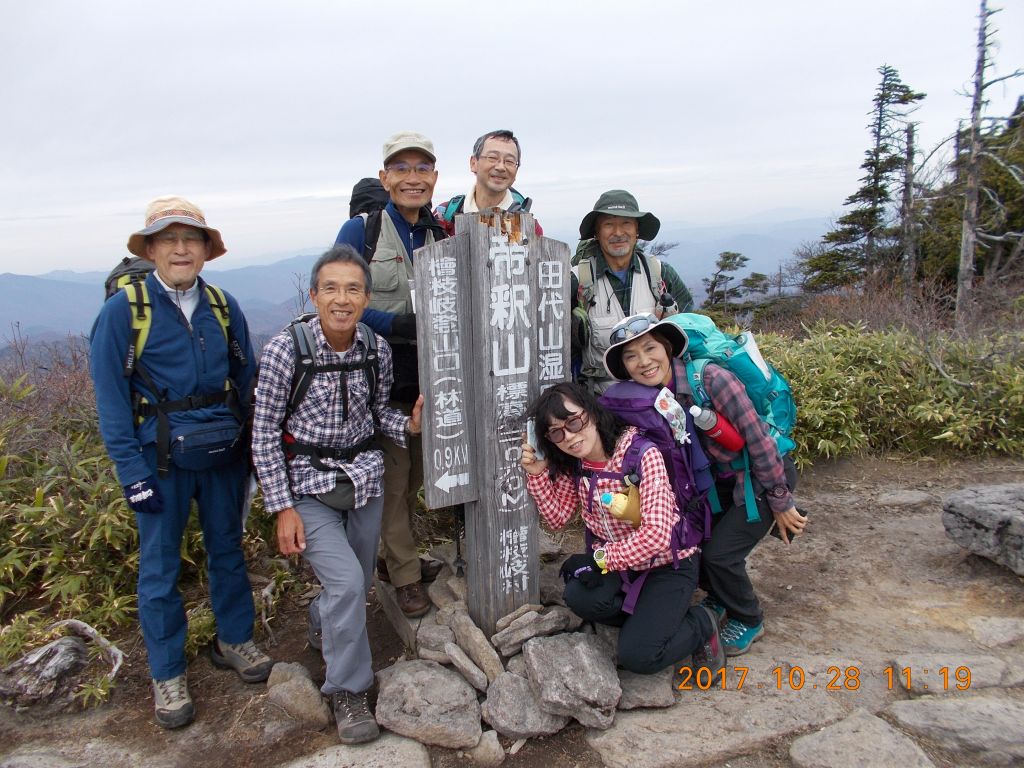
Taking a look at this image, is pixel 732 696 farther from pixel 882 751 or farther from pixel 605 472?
pixel 605 472

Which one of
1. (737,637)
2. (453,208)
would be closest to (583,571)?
(737,637)

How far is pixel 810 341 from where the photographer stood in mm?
7480

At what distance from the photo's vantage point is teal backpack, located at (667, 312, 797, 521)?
347 centimetres

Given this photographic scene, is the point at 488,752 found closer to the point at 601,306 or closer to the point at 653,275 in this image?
the point at 601,306

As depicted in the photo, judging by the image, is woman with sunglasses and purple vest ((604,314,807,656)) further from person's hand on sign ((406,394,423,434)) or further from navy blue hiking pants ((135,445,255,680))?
navy blue hiking pants ((135,445,255,680))

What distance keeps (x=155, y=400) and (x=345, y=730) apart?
5.90 feet

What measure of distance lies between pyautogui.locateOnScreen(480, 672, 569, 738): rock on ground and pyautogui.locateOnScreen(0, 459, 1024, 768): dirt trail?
0.09m

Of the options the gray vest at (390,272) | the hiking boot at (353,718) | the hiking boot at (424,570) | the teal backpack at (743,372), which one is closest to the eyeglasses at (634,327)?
the teal backpack at (743,372)

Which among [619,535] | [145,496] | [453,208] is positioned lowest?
[619,535]

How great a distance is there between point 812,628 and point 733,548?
3.28 ft

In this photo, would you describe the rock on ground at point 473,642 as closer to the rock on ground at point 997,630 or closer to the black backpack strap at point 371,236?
the black backpack strap at point 371,236

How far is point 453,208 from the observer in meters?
4.18

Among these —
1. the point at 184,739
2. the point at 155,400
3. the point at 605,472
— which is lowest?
the point at 184,739

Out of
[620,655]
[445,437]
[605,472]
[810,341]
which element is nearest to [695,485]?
[605,472]
